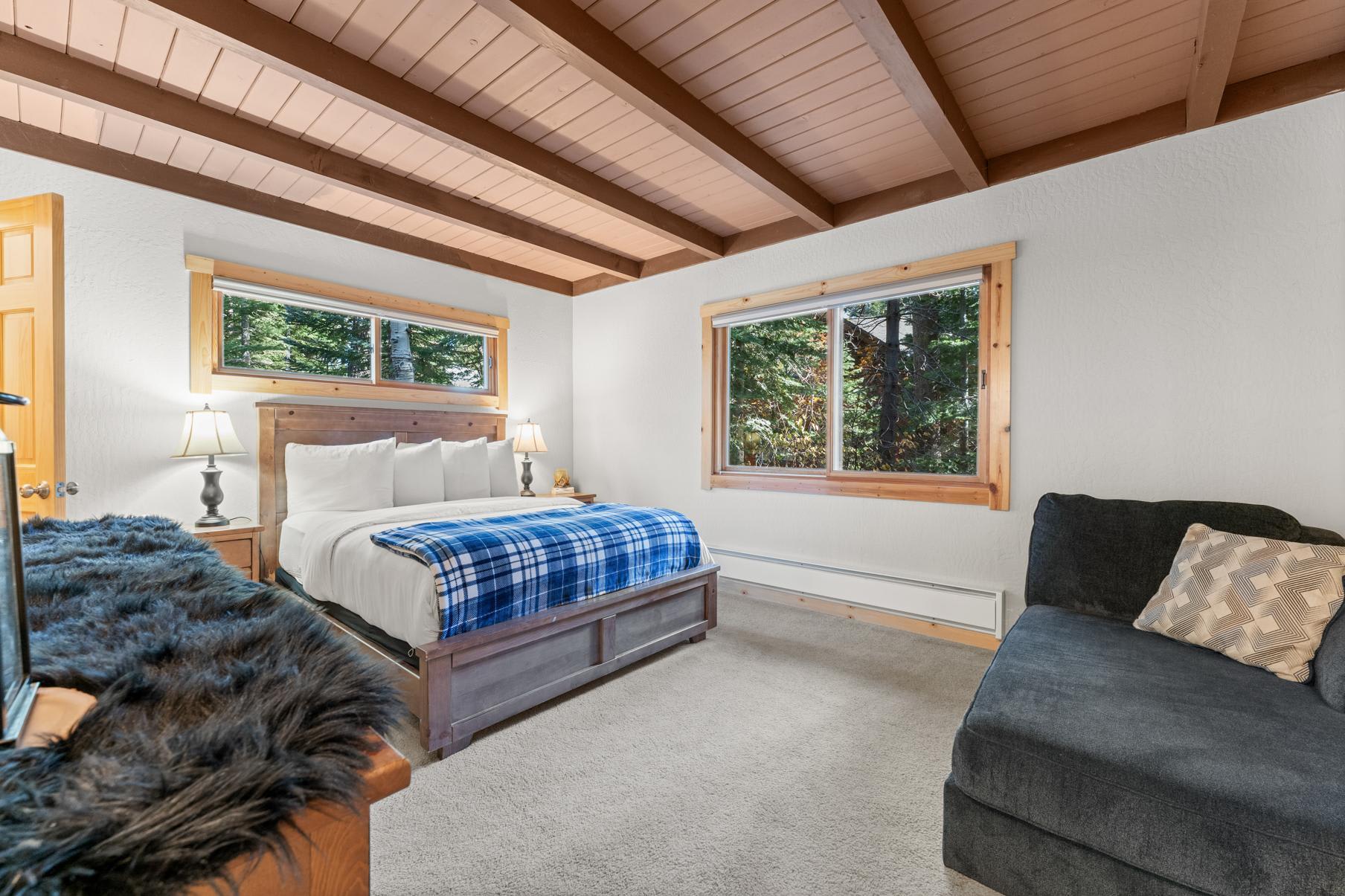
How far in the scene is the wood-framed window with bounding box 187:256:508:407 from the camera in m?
3.27

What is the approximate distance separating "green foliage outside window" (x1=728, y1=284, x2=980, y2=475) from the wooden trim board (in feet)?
2.76

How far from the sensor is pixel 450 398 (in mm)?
4309

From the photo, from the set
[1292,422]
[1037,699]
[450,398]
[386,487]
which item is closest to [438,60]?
[386,487]

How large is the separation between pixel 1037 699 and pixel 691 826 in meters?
1.01

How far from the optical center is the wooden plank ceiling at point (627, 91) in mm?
1928

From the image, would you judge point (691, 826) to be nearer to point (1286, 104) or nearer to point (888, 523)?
point (888, 523)

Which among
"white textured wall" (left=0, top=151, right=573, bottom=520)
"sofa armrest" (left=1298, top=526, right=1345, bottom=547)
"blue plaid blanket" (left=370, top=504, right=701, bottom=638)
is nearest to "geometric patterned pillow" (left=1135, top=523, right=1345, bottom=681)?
"sofa armrest" (left=1298, top=526, right=1345, bottom=547)

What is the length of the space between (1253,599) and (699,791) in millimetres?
1809

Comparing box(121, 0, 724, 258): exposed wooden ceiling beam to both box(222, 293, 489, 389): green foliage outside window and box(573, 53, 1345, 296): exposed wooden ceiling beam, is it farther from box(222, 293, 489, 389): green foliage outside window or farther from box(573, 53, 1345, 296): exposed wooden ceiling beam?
box(222, 293, 489, 389): green foliage outside window

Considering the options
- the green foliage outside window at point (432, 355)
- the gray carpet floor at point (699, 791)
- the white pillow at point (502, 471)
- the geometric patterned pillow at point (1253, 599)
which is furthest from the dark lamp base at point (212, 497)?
the geometric patterned pillow at point (1253, 599)

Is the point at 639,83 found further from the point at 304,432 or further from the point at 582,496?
the point at 582,496

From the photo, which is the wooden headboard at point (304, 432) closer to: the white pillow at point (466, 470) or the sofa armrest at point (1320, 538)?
the white pillow at point (466, 470)

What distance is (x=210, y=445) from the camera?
298cm

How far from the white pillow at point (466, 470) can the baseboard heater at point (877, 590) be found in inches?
67.1
